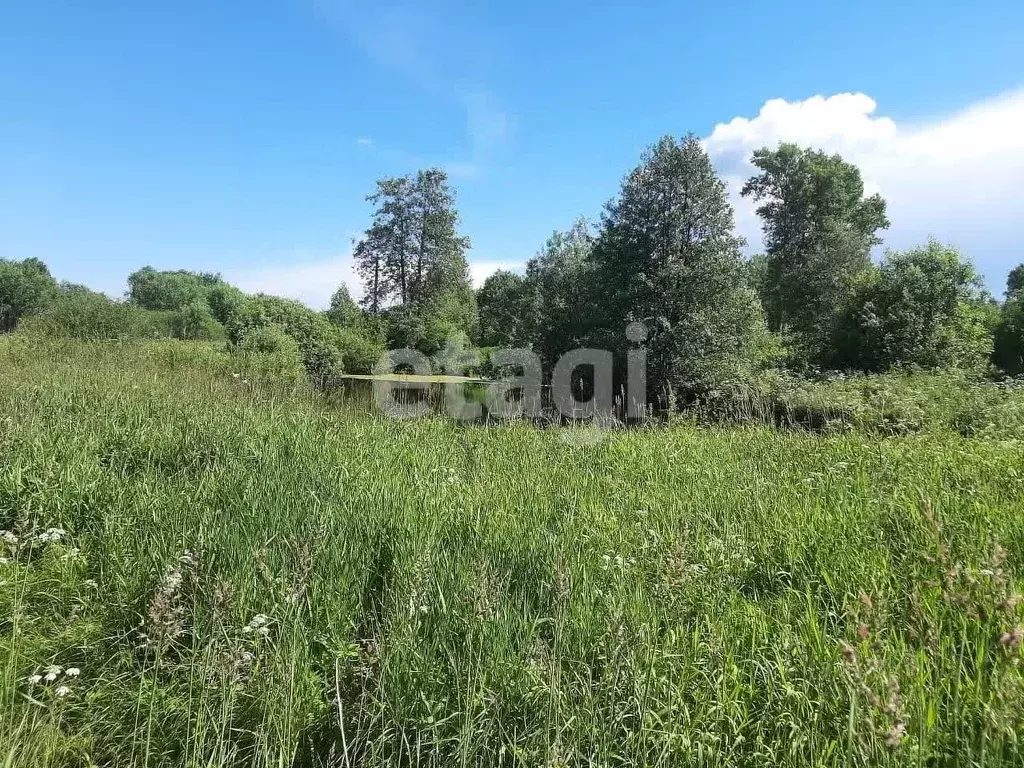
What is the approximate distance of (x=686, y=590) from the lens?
2170mm

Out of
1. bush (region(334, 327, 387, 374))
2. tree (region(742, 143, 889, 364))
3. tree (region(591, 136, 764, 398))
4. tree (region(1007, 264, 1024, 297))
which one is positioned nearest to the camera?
tree (region(591, 136, 764, 398))

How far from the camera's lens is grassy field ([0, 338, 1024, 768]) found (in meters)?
1.47

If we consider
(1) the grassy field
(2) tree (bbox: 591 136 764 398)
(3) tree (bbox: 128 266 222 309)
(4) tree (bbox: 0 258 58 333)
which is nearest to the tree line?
(2) tree (bbox: 591 136 764 398)

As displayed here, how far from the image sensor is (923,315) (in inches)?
610

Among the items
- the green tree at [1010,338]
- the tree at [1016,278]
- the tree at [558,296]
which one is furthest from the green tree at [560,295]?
the tree at [1016,278]

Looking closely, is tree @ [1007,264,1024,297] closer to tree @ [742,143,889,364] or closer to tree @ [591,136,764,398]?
tree @ [742,143,889,364]

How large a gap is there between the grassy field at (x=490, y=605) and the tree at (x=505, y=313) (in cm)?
2182

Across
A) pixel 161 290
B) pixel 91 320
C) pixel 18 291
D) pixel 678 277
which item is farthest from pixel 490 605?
pixel 161 290

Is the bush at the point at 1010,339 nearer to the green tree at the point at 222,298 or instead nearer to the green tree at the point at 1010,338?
the green tree at the point at 1010,338

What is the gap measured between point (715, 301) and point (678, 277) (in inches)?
47.3

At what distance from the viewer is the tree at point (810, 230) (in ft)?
79.5

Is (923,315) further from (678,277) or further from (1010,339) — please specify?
(678,277)

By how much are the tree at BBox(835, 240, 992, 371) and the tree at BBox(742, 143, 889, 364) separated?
579 centimetres

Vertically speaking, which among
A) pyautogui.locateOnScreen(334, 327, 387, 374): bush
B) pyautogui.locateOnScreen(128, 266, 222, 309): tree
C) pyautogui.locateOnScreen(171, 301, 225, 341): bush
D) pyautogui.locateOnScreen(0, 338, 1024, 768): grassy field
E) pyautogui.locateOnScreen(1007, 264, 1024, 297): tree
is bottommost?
pyautogui.locateOnScreen(0, 338, 1024, 768): grassy field
